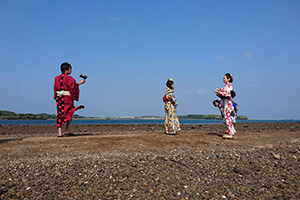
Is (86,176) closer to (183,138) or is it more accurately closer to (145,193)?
(145,193)

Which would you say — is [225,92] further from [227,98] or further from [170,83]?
[170,83]

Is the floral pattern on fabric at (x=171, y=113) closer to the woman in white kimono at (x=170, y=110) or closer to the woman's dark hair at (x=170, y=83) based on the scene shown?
the woman in white kimono at (x=170, y=110)

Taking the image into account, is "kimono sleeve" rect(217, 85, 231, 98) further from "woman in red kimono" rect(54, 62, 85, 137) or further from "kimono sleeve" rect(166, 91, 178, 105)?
"woman in red kimono" rect(54, 62, 85, 137)

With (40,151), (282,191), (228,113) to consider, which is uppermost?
(228,113)

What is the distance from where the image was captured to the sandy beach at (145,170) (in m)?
3.89

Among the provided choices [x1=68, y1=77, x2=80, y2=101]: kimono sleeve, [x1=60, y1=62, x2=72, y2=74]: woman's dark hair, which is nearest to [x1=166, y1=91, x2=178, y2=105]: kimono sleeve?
[x1=68, y1=77, x2=80, y2=101]: kimono sleeve

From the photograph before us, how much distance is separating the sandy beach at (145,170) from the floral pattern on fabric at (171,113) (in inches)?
64.1

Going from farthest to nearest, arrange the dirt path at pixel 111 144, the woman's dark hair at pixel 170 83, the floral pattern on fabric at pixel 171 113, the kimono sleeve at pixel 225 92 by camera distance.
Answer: the woman's dark hair at pixel 170 83 < the floral pattern on fabric at pixel 171 113 < the kimono sleeve at pixel 225 92 < the dirt path at pixel 111 144

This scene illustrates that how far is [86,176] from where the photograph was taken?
4461 mm

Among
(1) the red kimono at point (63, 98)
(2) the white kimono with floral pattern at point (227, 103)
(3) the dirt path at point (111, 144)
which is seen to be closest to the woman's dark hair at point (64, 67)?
(1) the red kimono at point (63, 98)

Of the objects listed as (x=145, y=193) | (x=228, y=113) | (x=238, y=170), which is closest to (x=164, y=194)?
(x=145, y=193)

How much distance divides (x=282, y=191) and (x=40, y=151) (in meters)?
6.09

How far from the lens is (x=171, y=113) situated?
9.19 m

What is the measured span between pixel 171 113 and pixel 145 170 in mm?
4589
